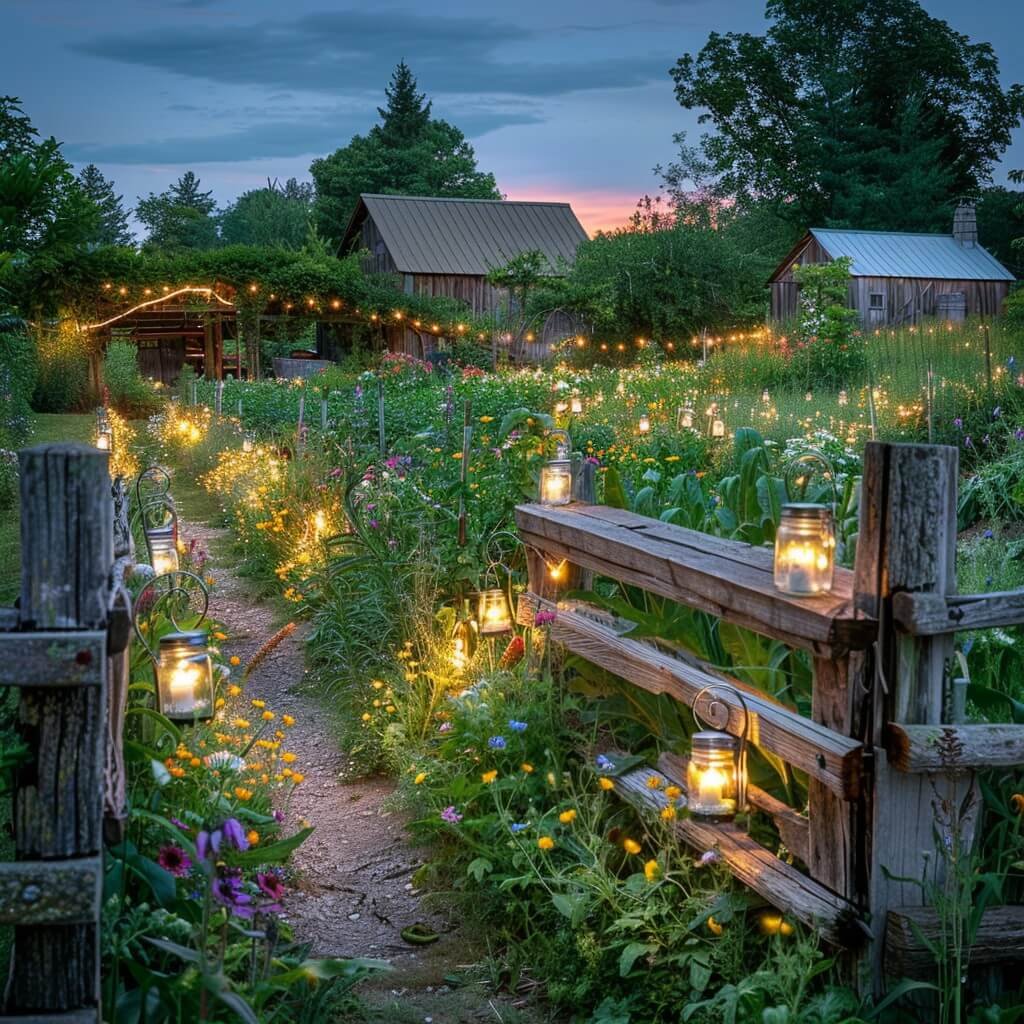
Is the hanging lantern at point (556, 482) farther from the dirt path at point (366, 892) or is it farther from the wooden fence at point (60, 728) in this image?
the wooden fence at point (60, 728)

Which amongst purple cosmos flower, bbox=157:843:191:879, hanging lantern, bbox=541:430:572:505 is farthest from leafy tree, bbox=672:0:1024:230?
purple cosmos flower, bbox=157:843:191:879

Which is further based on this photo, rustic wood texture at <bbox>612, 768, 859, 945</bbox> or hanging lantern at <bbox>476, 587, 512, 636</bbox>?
hanging lantern at <bbox>476, 587, 512, 636</bbox>

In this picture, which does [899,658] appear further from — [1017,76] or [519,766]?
[1017,76]

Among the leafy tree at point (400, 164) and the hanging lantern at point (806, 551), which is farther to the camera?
the leafy tree at point (400, 164)

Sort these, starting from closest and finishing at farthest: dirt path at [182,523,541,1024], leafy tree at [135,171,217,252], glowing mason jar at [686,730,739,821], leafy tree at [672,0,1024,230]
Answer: glowing mason jar at [686,730,739,821], dirt path at [182,523,541,1024], leafy tree at [672,0,1024,230], leafy tree at [135,171,217,252]

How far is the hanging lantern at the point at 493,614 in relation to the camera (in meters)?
4.88

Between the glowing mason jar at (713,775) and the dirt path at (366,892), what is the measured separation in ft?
2.59

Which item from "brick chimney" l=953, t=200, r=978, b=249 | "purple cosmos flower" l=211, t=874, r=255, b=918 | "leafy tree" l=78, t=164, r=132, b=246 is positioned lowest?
"purple cosmos flower" l=211, t=874, r=255, b=918

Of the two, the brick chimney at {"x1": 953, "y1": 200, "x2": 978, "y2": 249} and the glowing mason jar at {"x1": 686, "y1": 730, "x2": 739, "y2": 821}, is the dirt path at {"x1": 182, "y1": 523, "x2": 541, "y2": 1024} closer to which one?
the glowing mason jar at {"x1": 686, "y1": 730, "x2": 739, "y2": 821}

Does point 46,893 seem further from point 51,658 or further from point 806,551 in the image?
point 806,551

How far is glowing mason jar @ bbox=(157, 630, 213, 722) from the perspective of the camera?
339 cm

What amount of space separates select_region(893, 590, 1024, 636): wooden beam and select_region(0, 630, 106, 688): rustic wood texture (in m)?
1.74

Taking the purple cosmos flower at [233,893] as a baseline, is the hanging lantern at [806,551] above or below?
above

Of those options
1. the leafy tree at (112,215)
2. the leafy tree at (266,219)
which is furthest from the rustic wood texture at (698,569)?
A: the leafy tree at (112,215)
